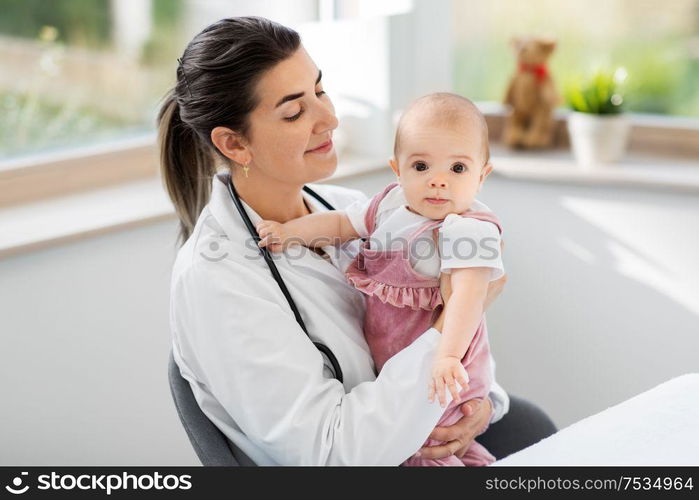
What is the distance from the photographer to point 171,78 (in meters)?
2.52

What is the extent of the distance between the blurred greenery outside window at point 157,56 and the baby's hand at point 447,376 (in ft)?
4.57

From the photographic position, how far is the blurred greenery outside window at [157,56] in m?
2.25

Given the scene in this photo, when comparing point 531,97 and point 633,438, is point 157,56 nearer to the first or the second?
point 531,97

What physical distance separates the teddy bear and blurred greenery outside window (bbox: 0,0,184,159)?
943 mm

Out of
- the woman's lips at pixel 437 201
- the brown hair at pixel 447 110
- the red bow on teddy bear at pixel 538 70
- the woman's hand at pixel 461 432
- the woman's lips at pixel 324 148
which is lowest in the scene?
the woman's hand at pixel 461 432

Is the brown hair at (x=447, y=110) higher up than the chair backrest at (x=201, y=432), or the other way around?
the brown hair at (x=447, y=110)

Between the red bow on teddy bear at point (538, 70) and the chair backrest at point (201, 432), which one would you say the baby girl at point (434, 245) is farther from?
the red bow on teddy bear at point (538, 70)

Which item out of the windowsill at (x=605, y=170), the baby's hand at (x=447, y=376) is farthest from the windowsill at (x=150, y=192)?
the baby's hand at (x=447, y=376)

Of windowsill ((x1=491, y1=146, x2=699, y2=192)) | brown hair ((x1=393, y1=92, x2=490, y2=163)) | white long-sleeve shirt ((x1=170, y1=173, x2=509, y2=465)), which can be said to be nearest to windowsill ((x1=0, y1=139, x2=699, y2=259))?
windowsill ((x1=491, y1=146, x2=699, y2=192))

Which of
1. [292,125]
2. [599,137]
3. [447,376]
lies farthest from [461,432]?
→ [599,137]

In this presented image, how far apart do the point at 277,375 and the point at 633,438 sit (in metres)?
0.53

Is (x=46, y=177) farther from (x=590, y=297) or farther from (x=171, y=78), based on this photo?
(x=590, y=297)

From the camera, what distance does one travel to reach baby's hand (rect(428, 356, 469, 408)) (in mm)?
1315
